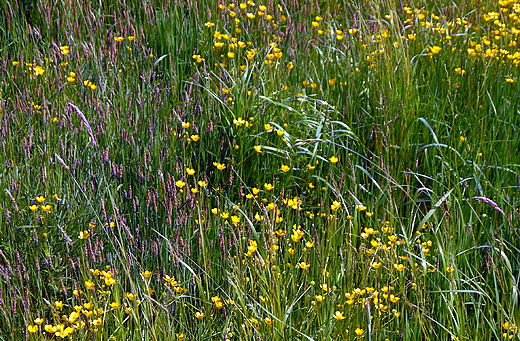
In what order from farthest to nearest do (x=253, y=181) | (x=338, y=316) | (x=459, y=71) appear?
1. (x=459, y=71)
2. (x=253, y=181)
3. (x=338, y=316)

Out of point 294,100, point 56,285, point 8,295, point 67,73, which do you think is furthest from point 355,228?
point 67,73

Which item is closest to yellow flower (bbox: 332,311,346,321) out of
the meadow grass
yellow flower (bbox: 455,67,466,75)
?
the meadow grass

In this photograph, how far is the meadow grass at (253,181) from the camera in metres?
1.78

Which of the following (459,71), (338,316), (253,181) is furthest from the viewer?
(459,71)

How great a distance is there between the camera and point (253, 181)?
261 cm

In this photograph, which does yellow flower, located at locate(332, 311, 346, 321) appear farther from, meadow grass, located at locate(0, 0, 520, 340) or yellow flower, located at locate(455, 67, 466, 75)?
yellow flower, located at locate(455, 67, 466, 75)

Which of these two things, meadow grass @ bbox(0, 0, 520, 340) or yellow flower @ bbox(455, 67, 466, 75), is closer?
meadow grass @ bbox(0, 0, 520, 340)

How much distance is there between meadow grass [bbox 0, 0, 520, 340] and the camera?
1779 mm

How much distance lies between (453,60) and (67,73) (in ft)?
7.60

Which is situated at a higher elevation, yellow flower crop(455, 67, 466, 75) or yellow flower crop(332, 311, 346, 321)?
yellow flower crop(455, 67, 466, 75)

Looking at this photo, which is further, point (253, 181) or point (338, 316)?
point (253, 181)

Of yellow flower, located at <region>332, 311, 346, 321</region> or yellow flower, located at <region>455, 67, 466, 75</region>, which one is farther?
yellow flower, located at <region>455, 67, 466, 75</region>

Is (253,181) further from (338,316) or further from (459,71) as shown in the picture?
(459,71)

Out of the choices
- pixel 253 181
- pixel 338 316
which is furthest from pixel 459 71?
pixel 338 316
